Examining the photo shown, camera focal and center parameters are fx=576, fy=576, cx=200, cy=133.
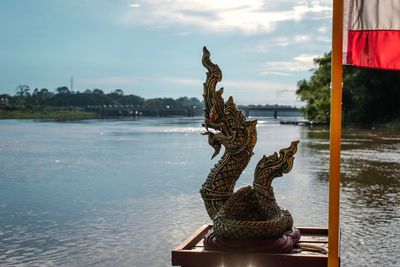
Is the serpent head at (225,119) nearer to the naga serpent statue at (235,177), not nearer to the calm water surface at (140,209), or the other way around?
the naga serpent statue at (235,177)

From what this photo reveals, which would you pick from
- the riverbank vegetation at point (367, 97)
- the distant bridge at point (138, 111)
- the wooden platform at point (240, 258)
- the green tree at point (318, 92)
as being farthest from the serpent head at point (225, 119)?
the distant bridge at point (138, 111)

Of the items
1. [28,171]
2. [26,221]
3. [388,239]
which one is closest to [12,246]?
[26,221]

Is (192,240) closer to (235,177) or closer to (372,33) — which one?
(235,177)

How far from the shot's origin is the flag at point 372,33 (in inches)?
145

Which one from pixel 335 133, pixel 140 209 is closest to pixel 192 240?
pixel 335 133

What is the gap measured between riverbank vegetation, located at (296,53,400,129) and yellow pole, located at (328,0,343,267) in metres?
45.3

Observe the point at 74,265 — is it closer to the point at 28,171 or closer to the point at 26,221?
the point at 26,221

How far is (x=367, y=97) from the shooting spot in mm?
50219

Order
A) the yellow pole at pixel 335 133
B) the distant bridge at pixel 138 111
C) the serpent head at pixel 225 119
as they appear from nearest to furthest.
Answer: the yellow pole at pixel 335 133 → the serpent head at pixel 225 119 → the distant bridge at pixel 138 111

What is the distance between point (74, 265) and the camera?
6785mm

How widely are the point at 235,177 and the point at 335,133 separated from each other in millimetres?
2330

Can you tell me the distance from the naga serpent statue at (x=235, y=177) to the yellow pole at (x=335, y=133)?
1.64 meters

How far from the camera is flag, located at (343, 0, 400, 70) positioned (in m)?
3.69

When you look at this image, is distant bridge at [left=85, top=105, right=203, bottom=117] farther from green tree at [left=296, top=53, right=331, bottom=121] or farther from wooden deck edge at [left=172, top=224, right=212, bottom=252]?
wooden deck edge at [left=172, top=224, right=212, bottom=252]
